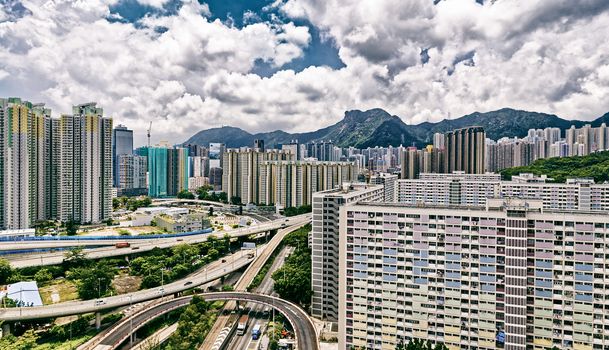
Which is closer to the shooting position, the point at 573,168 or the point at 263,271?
the point at 263,271

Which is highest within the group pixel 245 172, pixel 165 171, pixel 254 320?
pixel 165 171

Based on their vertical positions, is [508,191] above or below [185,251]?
above

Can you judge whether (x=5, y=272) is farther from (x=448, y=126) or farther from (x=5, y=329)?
(x=448, y=126)

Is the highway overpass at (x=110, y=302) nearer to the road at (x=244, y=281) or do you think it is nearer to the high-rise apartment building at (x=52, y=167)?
the road at (x=244, y=281)

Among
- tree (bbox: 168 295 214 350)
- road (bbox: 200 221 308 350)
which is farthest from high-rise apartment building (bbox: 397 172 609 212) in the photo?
tree (bbox: 168 295 214 350)

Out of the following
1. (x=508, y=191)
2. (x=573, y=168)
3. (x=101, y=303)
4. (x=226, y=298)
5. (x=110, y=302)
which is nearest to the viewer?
(x=101, y=303)

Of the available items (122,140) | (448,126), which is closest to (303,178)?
(122,140)

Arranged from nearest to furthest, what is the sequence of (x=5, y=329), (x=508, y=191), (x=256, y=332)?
(x=5, y=329), (x=256, y=332), (x=508, y=191)

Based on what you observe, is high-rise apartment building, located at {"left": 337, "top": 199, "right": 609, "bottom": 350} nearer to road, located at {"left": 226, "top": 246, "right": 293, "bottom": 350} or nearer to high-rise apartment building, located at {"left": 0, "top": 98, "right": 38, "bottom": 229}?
road, located at {"left": 226, "top": 246, "right": 293, "bottom": 350}
